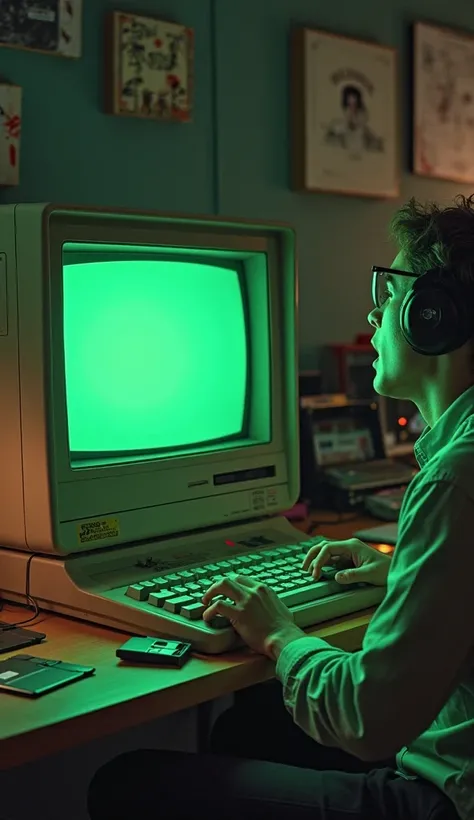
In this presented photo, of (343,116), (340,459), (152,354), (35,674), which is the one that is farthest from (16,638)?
(343,116)

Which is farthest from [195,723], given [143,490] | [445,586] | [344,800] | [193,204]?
[445,586]

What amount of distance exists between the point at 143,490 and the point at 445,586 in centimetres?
59

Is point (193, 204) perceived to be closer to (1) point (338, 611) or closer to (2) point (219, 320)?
(2) point (219, 320)

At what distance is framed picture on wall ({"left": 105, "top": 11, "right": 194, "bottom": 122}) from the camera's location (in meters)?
1.77

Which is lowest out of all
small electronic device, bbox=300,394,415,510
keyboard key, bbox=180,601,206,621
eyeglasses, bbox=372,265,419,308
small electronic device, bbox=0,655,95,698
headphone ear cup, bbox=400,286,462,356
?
small electronic device, bbox=0,655,95,698

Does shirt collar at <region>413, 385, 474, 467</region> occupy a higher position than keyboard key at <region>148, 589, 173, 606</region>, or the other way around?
shirt collar at <region>413, 385, 474, 467</region>

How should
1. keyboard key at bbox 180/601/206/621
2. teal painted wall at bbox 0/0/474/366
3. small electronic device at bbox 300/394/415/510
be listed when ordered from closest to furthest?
keyboard key at bbox 180/601/206/621, teal painted wall at bbox 0/0/474/366, small electronic device at bbox 300/394/415/510

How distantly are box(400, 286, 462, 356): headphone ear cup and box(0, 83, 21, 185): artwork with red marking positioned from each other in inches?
33.1

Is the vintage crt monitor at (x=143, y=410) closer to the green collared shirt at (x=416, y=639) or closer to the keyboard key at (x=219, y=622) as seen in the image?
the keyboard key at (x=219, y=622)

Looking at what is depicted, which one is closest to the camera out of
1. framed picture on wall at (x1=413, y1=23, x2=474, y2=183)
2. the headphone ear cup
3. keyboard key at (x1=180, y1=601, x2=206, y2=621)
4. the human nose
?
the headphone ear cup

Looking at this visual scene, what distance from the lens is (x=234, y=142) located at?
6.62 feet

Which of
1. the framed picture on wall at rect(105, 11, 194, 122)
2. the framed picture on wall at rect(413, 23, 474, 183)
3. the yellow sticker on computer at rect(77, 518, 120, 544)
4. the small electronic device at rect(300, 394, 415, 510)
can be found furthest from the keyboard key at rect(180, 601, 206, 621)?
the framed picture on wall at rect(413, 23, 474, 183)

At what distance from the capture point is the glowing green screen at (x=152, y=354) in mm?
1350

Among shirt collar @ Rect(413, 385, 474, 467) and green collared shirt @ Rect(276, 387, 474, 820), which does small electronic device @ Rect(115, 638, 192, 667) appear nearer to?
green collared shirt @ Rect(276, 387, 474, 820)
